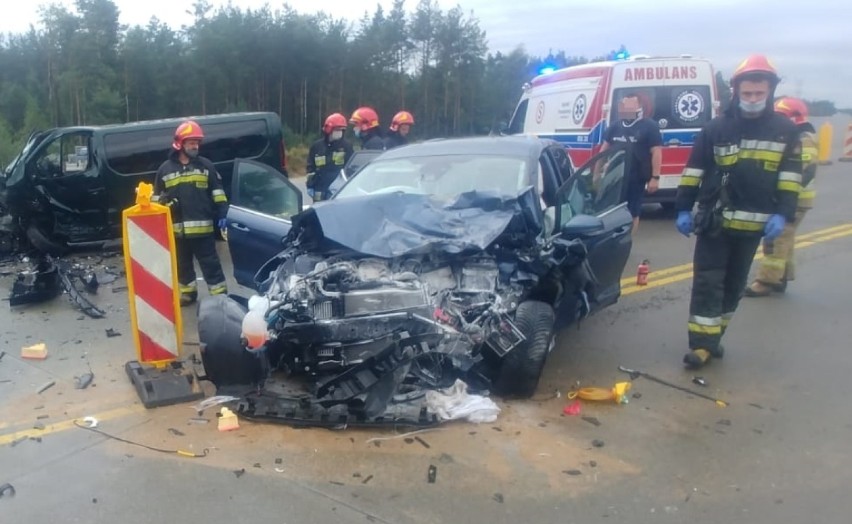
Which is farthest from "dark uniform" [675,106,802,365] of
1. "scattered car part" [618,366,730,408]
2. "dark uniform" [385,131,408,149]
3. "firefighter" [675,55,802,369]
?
"dark uniform" [385,131,408,149]

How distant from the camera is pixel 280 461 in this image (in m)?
3.95

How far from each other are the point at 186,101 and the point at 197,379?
37.0 m

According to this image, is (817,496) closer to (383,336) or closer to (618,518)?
(618,518)

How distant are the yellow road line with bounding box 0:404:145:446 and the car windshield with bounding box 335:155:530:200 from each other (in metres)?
2.22

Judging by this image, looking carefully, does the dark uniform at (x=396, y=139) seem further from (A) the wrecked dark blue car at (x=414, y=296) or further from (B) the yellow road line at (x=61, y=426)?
(B) the yellow road line at (x=61, y=426)

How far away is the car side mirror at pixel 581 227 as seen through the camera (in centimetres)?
491

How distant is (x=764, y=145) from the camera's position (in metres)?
5.17

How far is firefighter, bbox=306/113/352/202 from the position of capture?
9922mm

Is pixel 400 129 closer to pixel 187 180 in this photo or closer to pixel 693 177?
pixel 187 180

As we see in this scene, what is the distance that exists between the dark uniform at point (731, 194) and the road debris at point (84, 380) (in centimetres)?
424

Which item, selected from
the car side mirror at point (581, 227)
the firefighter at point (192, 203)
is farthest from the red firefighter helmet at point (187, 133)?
the car side mirror at point (581, 227)

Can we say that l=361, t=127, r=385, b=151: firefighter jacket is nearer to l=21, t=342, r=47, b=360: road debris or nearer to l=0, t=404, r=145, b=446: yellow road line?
l=21, t=342, r=47, b=360: road debris

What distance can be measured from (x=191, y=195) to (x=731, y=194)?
4.67 meters

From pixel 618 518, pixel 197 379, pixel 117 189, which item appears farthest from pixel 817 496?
pixel 117 189
